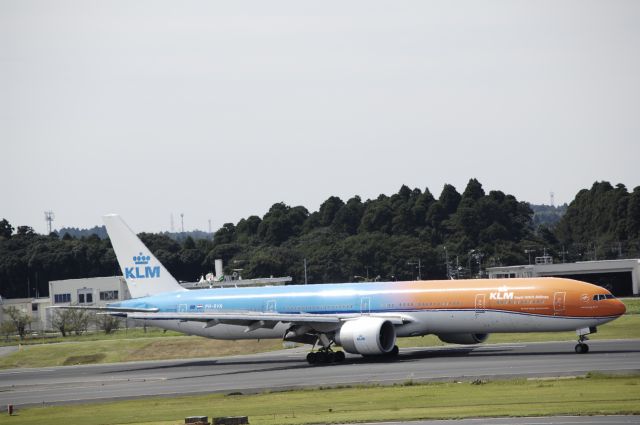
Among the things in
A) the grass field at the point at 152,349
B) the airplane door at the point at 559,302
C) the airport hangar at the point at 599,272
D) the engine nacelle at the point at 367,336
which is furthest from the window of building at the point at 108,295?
the airplane door at the point at 559,302

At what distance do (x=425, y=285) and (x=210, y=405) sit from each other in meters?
19.8

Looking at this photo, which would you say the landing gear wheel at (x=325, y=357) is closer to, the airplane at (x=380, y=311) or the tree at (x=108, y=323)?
the airplane at (x=380, y=311)

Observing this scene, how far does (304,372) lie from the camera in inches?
2213

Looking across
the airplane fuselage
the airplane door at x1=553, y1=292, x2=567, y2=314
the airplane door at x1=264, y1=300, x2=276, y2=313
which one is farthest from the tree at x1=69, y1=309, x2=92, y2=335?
the airplane door at x1=553, y1=292, x2=567, y2=314

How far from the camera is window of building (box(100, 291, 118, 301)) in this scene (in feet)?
442

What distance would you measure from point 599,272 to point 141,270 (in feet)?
275

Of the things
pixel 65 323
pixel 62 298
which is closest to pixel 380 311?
pixel 65 323

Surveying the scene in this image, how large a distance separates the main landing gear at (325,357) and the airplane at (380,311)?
0.19 feet

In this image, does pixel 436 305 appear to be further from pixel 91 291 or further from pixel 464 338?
pixel 91 291

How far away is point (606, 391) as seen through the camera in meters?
38.1

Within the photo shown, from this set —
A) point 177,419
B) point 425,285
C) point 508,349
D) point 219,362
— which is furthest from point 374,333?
point 177,419

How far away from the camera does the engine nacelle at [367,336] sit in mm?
58062

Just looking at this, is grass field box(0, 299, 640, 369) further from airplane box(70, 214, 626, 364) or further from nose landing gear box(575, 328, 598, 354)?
nose landing gear box(575, 328, 598, 354)

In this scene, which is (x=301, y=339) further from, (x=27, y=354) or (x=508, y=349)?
(x=27, y=354)
